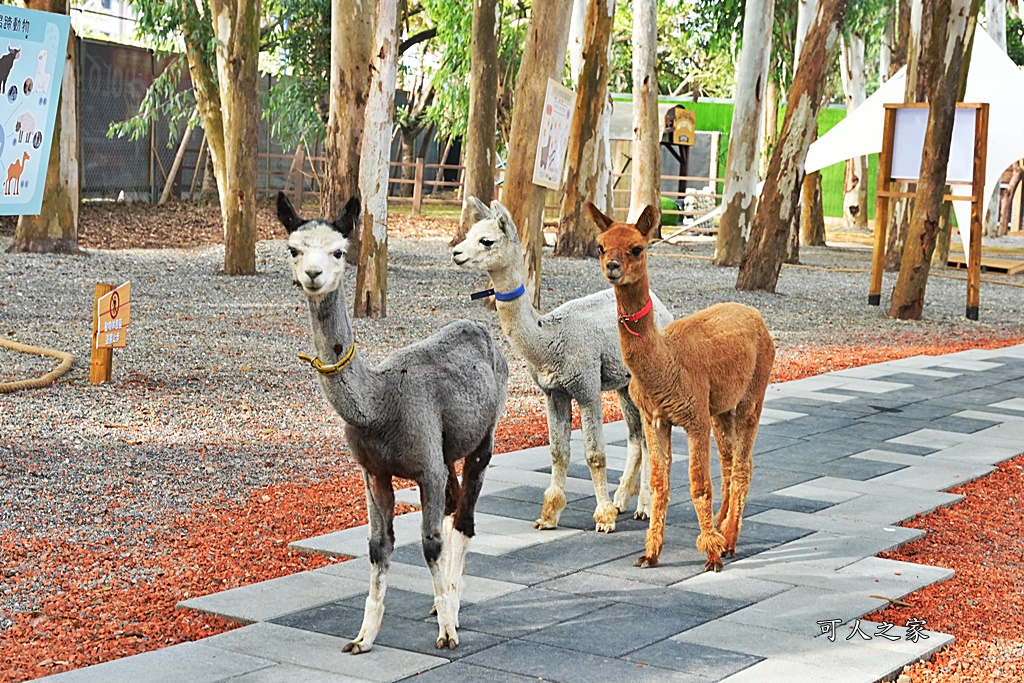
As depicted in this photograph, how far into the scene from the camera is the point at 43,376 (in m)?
9.46

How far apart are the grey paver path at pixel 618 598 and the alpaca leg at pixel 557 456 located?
10 centimetres

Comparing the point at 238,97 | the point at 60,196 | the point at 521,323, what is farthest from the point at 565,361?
the point at 60,196

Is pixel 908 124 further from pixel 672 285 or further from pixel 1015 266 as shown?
pixel 1015 266

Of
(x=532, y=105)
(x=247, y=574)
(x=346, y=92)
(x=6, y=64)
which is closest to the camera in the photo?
(x=247, y=574)

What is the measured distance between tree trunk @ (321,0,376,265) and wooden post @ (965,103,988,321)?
23.3 ft

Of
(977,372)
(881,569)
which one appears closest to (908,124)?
(977,372)

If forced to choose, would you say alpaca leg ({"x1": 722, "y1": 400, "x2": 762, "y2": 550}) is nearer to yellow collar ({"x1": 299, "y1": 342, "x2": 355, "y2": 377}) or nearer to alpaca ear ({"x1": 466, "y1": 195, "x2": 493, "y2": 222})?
alpaca ear ({"x1": 466, "y1": 195, "x2": 493, "y2": 222})

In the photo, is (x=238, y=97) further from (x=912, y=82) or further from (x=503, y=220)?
(x=503, y=220)

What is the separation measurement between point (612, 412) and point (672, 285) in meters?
8.81

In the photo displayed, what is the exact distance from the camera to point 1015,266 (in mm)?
22703

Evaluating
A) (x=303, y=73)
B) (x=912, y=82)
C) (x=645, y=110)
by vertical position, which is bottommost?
(x=645, y=110)

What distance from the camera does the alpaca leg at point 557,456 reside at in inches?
244

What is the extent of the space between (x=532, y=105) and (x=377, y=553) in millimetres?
9096

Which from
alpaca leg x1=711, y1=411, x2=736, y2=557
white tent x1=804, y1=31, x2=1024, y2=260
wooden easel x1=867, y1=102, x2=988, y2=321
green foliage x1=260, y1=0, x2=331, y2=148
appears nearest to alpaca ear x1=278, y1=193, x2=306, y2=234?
alpaca leg x1=711, y1=411, x2=736, y2=557
